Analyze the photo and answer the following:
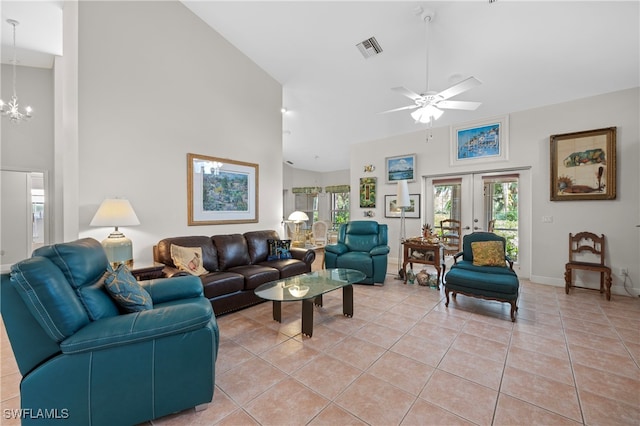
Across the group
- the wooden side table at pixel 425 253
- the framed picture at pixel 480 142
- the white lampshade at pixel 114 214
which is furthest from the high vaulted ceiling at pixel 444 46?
the white lampshade at pixel 114 214

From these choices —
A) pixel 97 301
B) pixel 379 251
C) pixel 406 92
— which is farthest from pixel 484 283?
pixel 97 301

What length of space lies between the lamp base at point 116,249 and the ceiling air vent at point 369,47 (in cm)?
384

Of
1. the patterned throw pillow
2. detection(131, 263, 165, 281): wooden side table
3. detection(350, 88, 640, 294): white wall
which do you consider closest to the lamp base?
detection(131, 263, 165, 281): wooden side table

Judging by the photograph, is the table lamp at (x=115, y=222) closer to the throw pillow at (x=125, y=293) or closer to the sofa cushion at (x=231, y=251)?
the sofa cushion at (x=231, y=251)

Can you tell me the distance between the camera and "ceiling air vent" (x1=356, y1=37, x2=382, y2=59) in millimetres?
3491

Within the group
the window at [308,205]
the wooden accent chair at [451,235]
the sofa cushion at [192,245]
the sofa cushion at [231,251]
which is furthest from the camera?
the window at [308,205]

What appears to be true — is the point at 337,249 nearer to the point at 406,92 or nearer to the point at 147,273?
the point at 406,92

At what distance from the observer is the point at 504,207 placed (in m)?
4.68

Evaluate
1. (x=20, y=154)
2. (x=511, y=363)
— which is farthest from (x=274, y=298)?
(x=20, y=154)

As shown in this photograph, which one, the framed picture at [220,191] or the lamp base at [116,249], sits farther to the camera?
the framed picture at [220,191]

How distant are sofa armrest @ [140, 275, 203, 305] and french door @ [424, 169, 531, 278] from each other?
4789mm

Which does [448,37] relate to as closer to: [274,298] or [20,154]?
[274,298]

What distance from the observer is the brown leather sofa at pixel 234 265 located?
2.94 meters

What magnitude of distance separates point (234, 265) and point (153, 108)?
7.53ft
